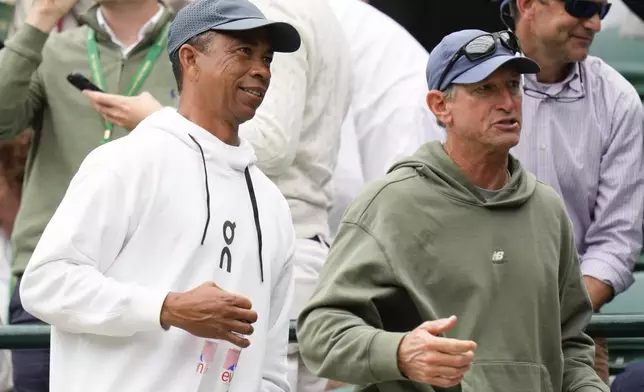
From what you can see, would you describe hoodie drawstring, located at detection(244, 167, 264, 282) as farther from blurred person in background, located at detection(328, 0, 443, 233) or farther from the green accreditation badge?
the green accreditation badge

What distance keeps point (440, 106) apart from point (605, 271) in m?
1.51

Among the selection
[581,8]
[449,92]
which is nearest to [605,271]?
[581,8]

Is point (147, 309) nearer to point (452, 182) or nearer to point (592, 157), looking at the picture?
point (452, 182)

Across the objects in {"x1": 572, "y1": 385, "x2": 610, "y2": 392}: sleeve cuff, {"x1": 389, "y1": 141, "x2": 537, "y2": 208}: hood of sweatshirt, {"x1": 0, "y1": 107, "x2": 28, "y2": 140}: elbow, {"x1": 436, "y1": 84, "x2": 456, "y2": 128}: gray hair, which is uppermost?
{"x1": 436, "y1": 84, "x2": 456, "y2": 128}: gray hair

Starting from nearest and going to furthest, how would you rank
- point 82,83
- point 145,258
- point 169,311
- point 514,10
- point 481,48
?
1. point 169,311
2. point 145,258
3. point 481,48
4. point 82,83
5. point 514,10

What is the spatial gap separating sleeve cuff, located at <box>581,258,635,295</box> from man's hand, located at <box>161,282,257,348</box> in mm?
2015

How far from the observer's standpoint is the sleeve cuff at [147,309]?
376 cm

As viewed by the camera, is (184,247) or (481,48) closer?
(184,247)

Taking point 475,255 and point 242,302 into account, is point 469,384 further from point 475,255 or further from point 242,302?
point 242,302

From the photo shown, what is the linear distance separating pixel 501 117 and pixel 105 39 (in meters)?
1.92

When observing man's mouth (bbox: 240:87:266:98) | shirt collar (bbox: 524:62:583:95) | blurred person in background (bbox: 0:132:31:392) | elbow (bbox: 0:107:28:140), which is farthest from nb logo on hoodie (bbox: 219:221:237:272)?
shirt collar (bbox: 524:62:583:95)

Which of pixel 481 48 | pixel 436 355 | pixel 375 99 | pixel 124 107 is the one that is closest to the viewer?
pixel 436 355

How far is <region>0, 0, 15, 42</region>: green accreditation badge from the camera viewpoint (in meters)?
6.45

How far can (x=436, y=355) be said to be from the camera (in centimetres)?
349
